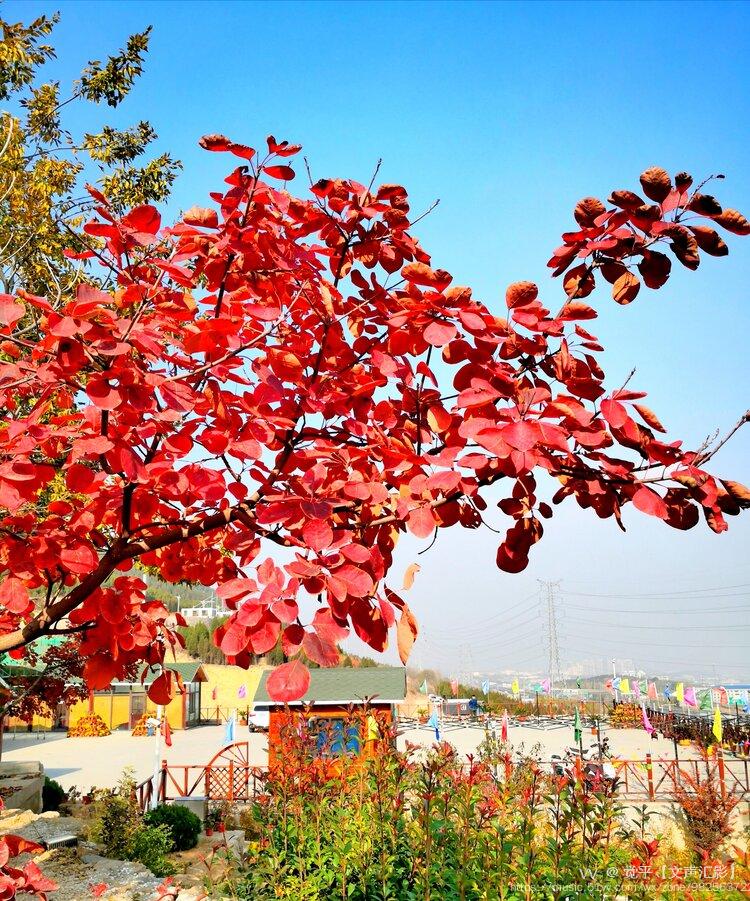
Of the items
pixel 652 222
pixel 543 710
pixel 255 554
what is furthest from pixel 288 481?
pixel 543 710

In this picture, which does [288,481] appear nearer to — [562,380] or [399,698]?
Result: [562,380]

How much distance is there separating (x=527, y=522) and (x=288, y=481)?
0.54 metres

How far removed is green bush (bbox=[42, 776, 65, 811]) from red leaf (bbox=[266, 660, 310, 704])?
1186 centimetres

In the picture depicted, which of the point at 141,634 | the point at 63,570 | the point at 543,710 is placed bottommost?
the point at 543,710

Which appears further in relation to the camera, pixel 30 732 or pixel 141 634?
pixel 30 732

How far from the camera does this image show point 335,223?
5.47 feet

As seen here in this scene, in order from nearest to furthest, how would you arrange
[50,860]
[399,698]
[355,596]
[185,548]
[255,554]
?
[355,596] → [255,554] → [185,548] → [50,860] → [399,698]

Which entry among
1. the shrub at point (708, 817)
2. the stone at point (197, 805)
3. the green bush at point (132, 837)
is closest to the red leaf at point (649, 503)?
the green bush at point (132, 837)

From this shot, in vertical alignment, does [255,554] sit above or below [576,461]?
below

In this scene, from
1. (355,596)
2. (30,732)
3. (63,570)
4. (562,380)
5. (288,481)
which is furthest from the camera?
(30,732)

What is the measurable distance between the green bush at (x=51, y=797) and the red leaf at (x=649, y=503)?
12153 mm

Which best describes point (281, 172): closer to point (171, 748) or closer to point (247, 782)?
point (247, 782)

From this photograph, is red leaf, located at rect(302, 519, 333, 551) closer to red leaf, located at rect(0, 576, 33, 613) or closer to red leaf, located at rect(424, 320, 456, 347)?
red leaf, located at rect(424, 320, 456, 347)

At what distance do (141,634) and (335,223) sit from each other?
1143 millimetres
